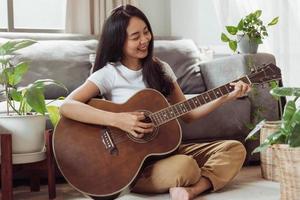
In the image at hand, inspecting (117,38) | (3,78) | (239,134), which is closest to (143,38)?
(117,38)

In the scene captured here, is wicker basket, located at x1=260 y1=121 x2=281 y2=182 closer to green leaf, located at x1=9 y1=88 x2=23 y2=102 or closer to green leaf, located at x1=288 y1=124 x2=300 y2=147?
green leaf, located at x1=288 y1=124 x2=300 y2=147

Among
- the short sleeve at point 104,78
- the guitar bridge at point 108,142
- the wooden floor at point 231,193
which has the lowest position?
the wooden floor at point 231,193

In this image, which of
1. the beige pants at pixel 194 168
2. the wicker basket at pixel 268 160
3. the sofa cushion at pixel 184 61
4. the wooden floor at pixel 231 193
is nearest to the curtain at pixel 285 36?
the sofa cushion at pixel 184 61

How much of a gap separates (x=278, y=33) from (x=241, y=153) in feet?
3.65

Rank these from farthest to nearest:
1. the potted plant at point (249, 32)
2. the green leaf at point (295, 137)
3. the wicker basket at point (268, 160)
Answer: the potted plant at point (249, 32)
the wicker basket at point (268, 160)
the green leaf at point (295, 137)

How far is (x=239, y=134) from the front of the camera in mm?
2205

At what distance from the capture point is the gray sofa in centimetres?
214

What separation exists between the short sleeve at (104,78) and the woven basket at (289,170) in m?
0.72

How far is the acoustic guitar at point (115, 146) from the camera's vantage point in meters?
1.57

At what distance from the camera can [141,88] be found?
6.00 ft

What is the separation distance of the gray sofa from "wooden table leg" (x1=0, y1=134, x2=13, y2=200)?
777mm

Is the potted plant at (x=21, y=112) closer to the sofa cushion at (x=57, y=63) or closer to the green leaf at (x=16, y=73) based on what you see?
the green leaf at (x=16, y=73)

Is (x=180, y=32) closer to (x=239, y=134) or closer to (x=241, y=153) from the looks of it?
(x=239, y=134)

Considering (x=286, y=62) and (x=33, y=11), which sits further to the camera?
(x=33, y=11)
